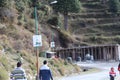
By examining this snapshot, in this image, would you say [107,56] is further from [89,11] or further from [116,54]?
[89,11]

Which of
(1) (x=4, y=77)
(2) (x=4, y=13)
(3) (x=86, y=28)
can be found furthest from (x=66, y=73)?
(3) (x=86, y=28)

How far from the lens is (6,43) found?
4128 centimetres

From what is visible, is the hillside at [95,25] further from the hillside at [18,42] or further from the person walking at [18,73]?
the person walking at [18,73]

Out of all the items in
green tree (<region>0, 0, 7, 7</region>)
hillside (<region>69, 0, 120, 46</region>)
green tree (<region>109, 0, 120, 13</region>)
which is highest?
green tree (<region>0, 0, 7, 7</region>)

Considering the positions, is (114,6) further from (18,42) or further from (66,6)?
(18,42)

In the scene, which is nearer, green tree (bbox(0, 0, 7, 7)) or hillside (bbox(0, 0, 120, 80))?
hillside (bbox(0, 0, 120, 80))

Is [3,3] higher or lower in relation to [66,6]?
higher

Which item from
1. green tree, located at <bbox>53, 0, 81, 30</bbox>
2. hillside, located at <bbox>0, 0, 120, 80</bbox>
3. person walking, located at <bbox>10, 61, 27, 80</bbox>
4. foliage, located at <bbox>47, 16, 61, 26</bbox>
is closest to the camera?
person walking, located at <bbox>10, 61, 27, 80</bbox>

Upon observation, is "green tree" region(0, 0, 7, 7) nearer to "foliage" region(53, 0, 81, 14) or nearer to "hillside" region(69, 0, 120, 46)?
"foliage" region(53, 0, 81, 14)

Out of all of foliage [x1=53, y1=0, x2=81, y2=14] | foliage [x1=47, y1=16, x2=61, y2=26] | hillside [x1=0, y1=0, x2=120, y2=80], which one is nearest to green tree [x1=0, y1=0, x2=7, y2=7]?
hillside [x1=0, y1=0, x2=120, y2=80]

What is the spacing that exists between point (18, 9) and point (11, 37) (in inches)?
313

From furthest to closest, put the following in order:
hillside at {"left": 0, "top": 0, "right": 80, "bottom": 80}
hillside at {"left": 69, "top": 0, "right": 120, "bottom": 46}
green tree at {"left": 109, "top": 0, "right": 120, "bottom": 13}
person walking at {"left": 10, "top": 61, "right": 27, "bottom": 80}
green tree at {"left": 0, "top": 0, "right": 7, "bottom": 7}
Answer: green tree at {"left": 109, "top": 0, "right": 120, "bottom": 13} < hillside at {"left": 69, "top": 0, "right": 120, "bottom": 46} < green tree at {"left": 0, "top": 0, "right": 7, "bottom": 7} < hillside at {"left": 0, "top": 0, "right": 80, "bottom": 80} < person walking at {"left": 10, "top": 61, "right": 27, "bottom": 80}

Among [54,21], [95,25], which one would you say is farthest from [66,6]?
[95,25]

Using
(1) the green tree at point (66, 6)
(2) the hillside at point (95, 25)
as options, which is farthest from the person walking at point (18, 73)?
(2) the hillside at point (95, 25)
